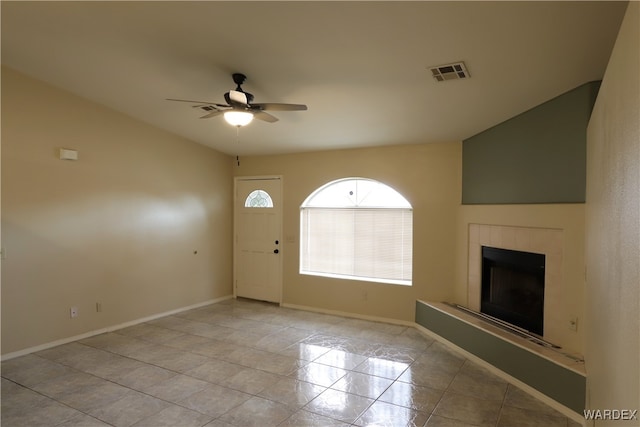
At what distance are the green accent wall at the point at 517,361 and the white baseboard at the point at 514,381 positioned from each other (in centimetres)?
3

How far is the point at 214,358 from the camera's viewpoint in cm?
374

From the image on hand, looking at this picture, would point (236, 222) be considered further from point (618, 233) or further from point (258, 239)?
point (618, 233)

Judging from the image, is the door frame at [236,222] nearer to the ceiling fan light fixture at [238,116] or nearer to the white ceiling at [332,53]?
the white ceiling at [332,53]

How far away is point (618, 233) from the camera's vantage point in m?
1.51

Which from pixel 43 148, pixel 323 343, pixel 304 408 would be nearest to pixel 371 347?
pixel 323 343

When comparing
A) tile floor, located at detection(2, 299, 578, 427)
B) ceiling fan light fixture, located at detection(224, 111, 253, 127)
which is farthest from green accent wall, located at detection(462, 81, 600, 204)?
ceiling fan light fixture, located at detection(224, 111, 253, 127)

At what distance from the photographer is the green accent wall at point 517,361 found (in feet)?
8.81

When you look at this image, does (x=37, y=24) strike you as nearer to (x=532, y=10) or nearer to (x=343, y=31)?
(x=343, y=31)

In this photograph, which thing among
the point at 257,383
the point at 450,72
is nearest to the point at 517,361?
the point at 257,383

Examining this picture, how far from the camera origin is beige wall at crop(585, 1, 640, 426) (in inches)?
47.6

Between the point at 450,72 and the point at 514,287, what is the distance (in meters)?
2.39

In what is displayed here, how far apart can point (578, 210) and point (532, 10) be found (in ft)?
5.73

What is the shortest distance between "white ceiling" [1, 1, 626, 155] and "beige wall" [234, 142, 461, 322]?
0.61 meters

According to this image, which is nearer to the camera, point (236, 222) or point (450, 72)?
point (450, 72)
